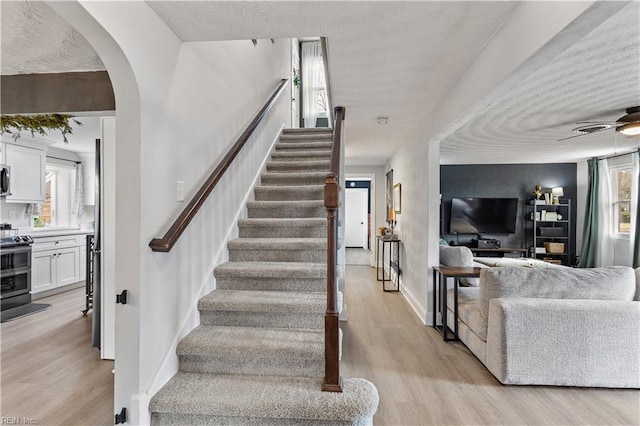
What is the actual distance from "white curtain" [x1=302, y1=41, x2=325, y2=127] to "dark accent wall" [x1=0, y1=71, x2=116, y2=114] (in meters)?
5.12

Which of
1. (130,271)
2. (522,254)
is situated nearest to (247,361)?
(130,271)

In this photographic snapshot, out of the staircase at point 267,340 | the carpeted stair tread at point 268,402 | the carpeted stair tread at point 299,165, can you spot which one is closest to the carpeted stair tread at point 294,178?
the carpeted stair tread at point 299,165

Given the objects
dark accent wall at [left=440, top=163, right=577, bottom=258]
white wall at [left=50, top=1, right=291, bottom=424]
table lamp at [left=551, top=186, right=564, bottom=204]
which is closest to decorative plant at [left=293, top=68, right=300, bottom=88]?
dark accent wall at [left=440, top=163, right=577, bottom=258]

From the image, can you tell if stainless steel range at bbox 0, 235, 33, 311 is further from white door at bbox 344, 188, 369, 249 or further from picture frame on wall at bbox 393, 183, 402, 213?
white door at bbox 344, 188, 369, 249

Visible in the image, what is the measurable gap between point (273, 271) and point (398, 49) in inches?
69.5

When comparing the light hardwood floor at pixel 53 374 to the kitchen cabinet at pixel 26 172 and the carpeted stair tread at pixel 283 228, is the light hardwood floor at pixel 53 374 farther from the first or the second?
the kitchen cabinet at pixel 26 172

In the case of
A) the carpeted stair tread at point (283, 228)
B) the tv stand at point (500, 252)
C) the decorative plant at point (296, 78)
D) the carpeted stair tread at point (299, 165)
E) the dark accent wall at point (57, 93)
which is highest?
the decorative plant at point (296, 78)

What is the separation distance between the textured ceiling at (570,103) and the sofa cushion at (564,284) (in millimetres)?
1366

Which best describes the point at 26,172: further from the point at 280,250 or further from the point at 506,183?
the point at 506,183

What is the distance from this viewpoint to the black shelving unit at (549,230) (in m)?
6.63

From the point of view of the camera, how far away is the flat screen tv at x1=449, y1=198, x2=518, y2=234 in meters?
6.77

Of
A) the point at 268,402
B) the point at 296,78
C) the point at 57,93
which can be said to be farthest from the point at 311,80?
the point at 268,402

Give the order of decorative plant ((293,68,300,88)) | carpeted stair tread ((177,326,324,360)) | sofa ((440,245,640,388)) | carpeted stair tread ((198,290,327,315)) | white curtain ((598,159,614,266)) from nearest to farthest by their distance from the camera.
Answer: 1. carpeted stair tread ((177,326,324,360))
2. carpeted stair tread ((198,290,327,315))
3. sofa ((440,245,640,388))
4. white curtain ((598,159,614,266))
5. decorative plant ((293,68,300,88))

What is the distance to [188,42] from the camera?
205 centimetres
